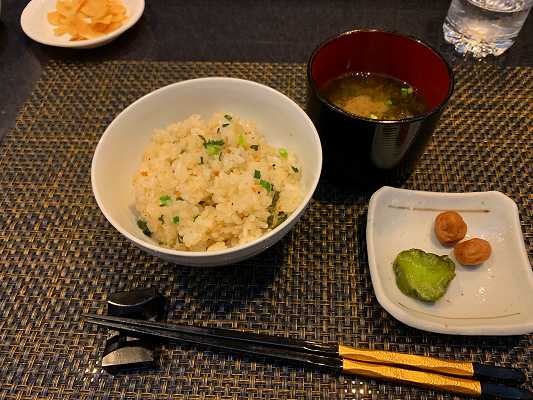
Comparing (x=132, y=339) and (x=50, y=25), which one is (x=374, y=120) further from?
(x=50, y=25)

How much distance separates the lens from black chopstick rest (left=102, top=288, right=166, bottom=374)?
142 cm

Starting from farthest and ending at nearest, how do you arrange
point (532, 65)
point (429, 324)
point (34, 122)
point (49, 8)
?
point (49, 8), point (532, 65), point (34, 122), point (429, 324)

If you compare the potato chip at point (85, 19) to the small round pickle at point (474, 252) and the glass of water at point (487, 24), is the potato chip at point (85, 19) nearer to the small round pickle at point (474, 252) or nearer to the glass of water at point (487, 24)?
the glass of water at point (487, 24)

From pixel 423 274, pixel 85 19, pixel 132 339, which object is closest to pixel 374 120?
pixel 423 274

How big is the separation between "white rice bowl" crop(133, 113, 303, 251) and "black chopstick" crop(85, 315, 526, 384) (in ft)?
0.98

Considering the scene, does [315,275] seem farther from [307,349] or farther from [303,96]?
[303,96]

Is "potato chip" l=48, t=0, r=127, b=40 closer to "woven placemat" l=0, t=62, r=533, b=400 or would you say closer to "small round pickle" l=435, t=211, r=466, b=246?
"woven placemat" l=0, t=62, r=533, b=400

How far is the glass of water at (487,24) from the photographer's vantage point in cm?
252

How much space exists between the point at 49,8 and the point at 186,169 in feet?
7.33

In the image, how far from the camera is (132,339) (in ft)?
4.84

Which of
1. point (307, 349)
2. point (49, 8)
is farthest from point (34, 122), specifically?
point (307, 349)

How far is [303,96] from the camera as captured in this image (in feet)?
7.80

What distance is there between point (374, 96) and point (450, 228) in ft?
2.38

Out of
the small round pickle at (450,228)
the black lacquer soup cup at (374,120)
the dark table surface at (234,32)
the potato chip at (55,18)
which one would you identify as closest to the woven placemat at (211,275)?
the black lacquer soup cup at (374,120)
